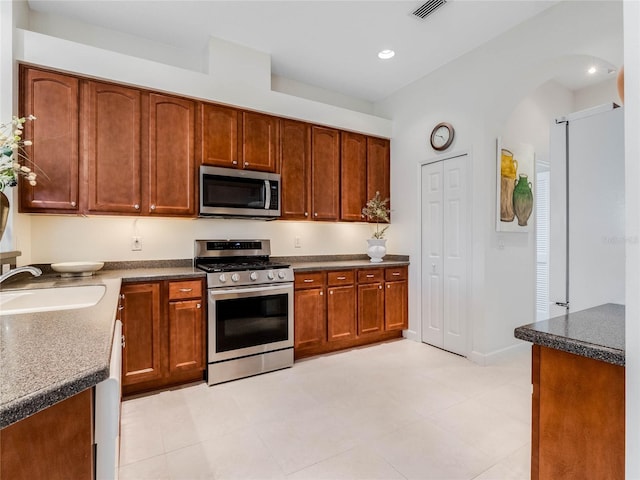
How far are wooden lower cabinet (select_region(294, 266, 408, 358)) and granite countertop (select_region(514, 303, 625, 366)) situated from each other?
237 cm

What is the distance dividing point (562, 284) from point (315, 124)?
2.86 meters

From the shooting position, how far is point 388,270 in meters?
3.84

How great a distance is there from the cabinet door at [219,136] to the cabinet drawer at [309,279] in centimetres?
125

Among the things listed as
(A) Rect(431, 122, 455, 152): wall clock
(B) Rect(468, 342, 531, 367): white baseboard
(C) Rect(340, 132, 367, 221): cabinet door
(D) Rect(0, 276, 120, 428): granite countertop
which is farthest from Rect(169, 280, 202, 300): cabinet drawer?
(A) Rect(431, 122, 455, 152): wall clock

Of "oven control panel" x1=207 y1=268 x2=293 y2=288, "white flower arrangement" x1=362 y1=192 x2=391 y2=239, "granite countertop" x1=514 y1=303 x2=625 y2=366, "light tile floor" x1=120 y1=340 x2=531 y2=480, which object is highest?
"white flower arrangement" x1=362 y1=192 x2=391 y2=239

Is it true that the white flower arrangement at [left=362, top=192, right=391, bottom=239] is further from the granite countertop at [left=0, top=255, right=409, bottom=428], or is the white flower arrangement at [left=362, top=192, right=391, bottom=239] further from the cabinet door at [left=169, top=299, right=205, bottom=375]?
the granite countertop at [left=0, top=255, right=409, bottom=428]

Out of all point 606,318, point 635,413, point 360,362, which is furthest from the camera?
point 360,362

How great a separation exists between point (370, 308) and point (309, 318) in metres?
0.78

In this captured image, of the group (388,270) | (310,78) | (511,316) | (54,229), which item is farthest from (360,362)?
(310,78)

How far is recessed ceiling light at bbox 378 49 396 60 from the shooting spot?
3320mm

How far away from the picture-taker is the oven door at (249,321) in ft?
9.11

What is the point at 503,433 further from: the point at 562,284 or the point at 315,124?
the point at 315,124

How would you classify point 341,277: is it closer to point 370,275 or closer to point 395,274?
point 370,275

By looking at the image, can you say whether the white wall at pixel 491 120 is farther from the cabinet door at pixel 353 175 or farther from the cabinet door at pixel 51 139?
the cabinet door at pixel 51 139
